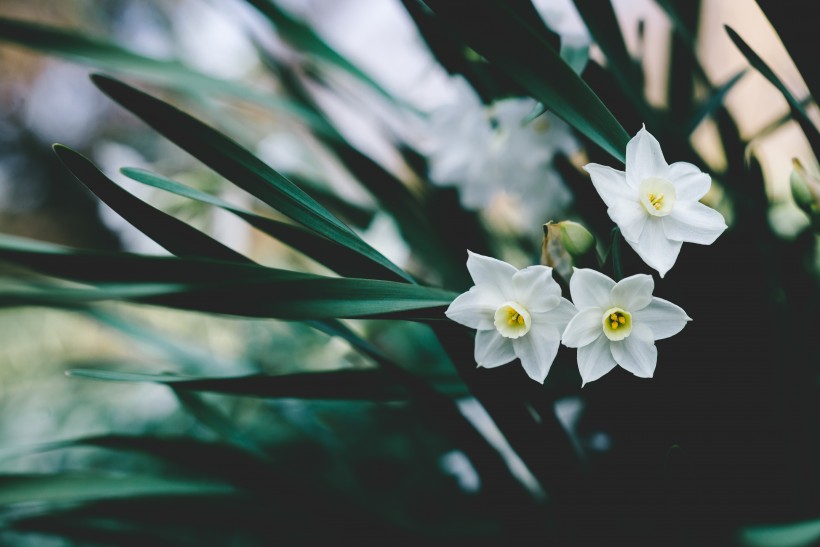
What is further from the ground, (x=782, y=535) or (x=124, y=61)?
(x=124, y=61)

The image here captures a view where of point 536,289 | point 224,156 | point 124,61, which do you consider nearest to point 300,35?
point 124,61

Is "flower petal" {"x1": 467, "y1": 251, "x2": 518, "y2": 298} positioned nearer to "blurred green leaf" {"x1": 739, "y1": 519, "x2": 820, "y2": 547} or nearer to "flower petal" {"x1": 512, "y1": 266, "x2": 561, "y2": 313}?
"flower petal" {"x1": 512, "y1": 266, "x2": 561, "y2": 313}

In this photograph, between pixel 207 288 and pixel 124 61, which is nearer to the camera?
pixel 207 288

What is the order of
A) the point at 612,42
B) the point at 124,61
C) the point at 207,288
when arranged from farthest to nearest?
the point at 124,61 < the point at 612,42 < the point at 207,288

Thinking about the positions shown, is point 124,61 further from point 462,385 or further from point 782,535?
point 782,535

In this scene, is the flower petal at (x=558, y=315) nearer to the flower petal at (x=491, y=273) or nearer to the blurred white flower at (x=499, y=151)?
the flower petal at (x=491, y=273)

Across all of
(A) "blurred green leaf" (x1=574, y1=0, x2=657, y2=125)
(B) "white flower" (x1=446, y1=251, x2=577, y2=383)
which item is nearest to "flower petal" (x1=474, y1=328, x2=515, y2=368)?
(B) "white flower" (x1=446, y1=251, x2=577, y2=383)

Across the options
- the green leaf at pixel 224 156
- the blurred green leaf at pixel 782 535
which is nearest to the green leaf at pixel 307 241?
the green leaf at pixel 224 156
